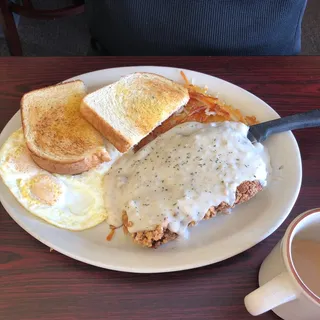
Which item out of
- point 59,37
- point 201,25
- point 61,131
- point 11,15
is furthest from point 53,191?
point 59,37

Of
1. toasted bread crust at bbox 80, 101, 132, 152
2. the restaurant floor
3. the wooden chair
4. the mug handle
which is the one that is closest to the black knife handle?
toasted bread crust at bbox 80, 101, 132, 152

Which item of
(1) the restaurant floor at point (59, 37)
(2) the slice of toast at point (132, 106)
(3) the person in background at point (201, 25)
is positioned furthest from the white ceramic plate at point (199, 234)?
(1) the restaurant floor at point (59, 37)

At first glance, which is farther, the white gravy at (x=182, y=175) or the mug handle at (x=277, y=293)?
the white gravy at (x=182, y=175)

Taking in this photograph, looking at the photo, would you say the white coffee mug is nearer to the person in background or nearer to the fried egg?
the fried egg

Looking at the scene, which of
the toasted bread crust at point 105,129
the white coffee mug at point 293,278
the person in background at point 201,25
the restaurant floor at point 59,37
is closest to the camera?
the white coffee mug at point 293,278

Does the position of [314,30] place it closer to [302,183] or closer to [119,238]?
[302,183]

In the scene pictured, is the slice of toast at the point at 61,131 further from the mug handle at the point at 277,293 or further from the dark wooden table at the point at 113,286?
the mug handle at the point at 277,293
